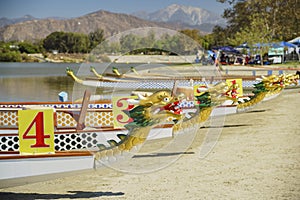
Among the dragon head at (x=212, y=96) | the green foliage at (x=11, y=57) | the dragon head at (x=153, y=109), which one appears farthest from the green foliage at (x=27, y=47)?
the dragon head at (x=153, y=109)

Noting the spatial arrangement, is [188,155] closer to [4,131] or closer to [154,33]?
[4,131]

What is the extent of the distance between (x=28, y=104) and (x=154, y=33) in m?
6.76

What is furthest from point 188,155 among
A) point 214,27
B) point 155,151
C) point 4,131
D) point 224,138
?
point 214,27

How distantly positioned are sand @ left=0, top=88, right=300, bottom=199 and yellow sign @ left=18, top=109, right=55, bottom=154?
753 mm

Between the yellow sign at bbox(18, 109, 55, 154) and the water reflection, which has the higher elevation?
the yellow sign at bbox(18, 109, 55, 154)

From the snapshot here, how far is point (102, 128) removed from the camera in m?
8.71

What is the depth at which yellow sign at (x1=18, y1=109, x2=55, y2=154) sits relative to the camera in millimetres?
5840

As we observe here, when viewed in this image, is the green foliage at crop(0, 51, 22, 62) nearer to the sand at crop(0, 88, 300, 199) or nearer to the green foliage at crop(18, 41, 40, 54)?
the green foliage at crop(18, 41, 40, 54)

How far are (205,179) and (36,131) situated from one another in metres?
2.74

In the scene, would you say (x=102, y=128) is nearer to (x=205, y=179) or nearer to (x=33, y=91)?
(x=205, y=179)

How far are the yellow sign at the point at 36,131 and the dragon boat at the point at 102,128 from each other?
Answer: 1.7 inches

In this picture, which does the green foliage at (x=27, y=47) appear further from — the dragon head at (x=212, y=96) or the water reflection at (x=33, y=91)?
the dragon head at (x=212, y=96)

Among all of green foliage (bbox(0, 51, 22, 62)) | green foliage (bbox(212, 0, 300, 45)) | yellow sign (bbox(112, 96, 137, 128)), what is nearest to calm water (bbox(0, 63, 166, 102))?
yellow sign (bbox(112, 96, 137, 128))

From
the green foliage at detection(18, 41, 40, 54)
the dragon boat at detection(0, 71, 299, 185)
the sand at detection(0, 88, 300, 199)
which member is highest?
the green foliage at detection(18, 41, 40, 54)
